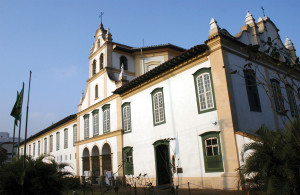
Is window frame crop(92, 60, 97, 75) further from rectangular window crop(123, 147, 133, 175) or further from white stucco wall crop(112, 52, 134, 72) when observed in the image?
rectangular window crop(123, 147, 133, 175)

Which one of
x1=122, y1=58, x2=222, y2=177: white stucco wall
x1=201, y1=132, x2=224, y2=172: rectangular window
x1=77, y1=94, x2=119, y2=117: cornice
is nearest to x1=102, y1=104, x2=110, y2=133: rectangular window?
x1=77, y1=94, x2=119, y2=117: cornice

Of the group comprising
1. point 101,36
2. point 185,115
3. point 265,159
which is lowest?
point 265,159

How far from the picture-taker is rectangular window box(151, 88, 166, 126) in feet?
51.4

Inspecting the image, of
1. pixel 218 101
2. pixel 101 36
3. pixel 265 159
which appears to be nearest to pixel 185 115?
pixel 218 101

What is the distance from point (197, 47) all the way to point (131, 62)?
1171 cm

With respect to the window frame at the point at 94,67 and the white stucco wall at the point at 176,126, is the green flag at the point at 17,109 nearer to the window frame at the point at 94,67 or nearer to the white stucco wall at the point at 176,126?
the white stucco wall at the point at 176,126

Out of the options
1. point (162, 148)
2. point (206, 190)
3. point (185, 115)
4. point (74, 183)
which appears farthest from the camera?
point (74, 183)

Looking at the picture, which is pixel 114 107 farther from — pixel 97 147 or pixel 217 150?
pixel 217 150

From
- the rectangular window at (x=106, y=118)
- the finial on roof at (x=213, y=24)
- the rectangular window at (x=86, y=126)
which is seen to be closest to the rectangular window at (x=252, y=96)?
the finial on roof at (x=213, y=24)

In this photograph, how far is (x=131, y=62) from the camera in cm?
2375

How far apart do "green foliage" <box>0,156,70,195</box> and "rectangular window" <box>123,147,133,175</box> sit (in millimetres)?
8942

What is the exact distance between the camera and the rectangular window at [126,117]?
734 inches

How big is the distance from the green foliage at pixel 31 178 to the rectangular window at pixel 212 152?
692cm

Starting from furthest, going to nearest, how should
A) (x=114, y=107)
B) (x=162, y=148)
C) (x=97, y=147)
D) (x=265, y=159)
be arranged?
1. (x=97, y=147)
2. (x=114, y=107)
3. (x=162, y=148)
4. (x=265, y=159)
